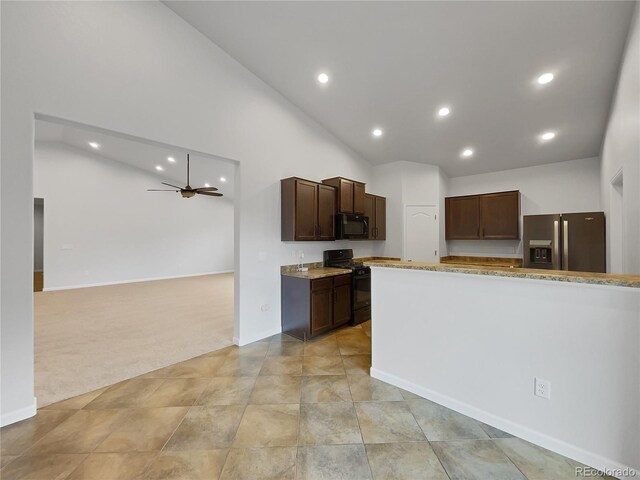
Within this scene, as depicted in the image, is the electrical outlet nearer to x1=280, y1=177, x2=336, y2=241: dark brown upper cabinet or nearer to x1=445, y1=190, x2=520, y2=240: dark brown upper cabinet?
x1=280, y1=177, x2=336, y2=241: dark brown upper cabinet

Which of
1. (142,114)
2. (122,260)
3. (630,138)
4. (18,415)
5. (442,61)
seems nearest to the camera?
(18,415)

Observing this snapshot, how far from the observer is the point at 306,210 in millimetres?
3910

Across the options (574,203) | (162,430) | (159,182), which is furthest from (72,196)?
(574,203)

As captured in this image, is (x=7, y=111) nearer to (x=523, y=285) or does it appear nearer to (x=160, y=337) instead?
(x=160, y=337)

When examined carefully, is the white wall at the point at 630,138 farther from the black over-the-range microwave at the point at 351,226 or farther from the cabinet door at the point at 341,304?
the black over-the-range microwave at the point at 351,226

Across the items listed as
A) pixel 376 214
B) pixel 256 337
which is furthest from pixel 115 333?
pixel 376 214

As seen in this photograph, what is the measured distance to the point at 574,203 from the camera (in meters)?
4.72

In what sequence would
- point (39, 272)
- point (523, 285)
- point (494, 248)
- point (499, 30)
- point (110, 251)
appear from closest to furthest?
point (523, 285) < point (499, 30) < point (494, 248) < point (39, 272) < point (110, 251)

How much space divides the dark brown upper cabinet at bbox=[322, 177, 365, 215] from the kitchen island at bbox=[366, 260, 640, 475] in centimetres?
220

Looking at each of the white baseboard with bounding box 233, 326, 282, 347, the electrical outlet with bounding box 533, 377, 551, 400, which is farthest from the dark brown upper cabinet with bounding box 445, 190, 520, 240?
the white baseboard with bounding box 233, 326, 282, 347

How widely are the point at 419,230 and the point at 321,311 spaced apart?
2.96 metres

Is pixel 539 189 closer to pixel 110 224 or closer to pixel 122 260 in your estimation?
pixel 122 260

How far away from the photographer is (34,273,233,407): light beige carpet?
8.75ft

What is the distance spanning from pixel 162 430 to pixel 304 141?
395cm
